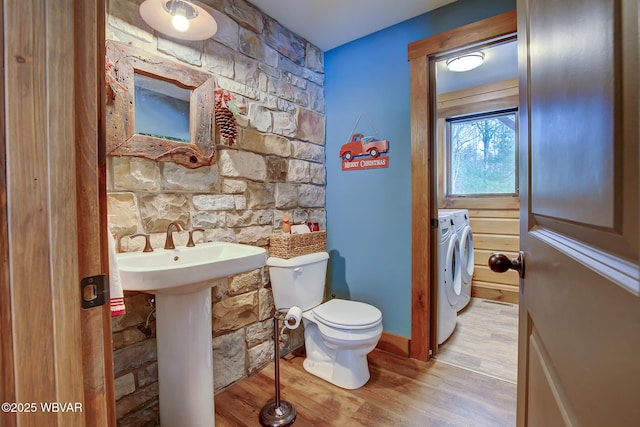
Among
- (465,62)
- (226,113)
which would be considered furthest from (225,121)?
(465,62)

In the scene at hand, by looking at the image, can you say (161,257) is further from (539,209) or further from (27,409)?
(539,209)

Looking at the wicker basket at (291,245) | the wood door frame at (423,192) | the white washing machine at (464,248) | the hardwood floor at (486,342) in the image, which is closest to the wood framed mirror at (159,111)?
the wicker basket at (291,245)

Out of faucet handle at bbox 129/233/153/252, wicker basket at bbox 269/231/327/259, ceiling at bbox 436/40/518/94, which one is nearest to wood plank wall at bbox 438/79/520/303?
ceiling at bbox 436/40/518/94

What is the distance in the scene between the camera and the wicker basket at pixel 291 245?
195cm

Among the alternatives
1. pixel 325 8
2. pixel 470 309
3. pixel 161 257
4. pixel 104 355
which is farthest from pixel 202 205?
pixel 470 309

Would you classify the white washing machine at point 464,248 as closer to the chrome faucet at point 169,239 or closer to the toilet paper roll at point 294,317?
the toilet paper roll at point 294,317

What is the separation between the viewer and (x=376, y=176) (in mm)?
2242

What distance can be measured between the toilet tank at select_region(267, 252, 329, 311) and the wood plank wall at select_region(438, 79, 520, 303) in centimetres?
230

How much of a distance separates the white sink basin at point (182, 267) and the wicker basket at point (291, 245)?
0.40m

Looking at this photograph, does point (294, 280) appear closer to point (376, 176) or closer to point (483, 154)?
point (376, 176)

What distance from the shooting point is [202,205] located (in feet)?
5.48

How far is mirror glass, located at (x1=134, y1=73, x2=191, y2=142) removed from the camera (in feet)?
4.68

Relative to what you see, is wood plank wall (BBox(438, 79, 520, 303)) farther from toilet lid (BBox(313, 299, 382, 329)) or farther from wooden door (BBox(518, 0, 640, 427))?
wooden door (BBox(518, 0, 640, 427))

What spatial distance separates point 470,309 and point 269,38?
3.18m
